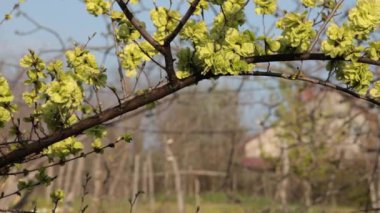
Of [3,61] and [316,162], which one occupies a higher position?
[3,61]

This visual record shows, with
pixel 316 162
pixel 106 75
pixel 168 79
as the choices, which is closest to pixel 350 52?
pixel 168 79

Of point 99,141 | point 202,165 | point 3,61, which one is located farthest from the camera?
point 202,165

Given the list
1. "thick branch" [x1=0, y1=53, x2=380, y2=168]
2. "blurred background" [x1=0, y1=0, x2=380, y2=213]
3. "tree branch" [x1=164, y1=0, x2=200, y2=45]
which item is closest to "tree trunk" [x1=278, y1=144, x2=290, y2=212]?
"blurred background" [x1=0, y1=0, x2=380, y2=213]

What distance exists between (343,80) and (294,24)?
25cm

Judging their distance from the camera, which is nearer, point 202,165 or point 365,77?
point 365,77

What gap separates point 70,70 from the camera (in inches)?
74.9

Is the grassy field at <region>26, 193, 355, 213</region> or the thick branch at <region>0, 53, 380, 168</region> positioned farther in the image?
the grassy field at <region>26, 193, 355, 213</region>

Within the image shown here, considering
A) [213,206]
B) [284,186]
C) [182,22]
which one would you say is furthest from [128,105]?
[213,206]

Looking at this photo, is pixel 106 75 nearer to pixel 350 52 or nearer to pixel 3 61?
pixel 350 52

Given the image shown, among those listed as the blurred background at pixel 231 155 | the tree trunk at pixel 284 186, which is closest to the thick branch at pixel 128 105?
the blurred background at pixel 231 155

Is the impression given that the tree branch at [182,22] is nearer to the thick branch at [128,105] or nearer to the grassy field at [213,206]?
the thick branch at [128,105]

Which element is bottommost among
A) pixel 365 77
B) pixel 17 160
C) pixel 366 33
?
pixel 17 160

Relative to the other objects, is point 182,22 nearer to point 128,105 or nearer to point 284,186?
point 128,105

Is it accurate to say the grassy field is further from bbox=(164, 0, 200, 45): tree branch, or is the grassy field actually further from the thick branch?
bbox=(164, 0, 200, 45): tree branch
